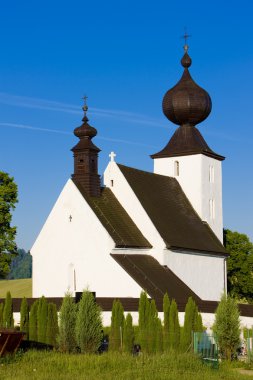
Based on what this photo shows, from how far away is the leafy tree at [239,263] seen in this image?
56.0 m

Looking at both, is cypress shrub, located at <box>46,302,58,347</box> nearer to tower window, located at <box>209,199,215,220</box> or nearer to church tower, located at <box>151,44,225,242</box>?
church tower, located at <box>151,44,225,242</box>

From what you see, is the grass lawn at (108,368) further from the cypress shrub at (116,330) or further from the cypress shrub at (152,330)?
the cypress shrub at (116,330)

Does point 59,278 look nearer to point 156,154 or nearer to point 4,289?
point 156,154

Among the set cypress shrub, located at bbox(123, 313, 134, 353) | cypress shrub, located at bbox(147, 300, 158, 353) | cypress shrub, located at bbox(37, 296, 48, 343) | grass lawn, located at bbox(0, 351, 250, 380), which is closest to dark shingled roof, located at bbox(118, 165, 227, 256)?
cypress shrub, located at bbox(37, 296, 48, 343)

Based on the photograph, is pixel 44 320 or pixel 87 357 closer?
pixel 87 357

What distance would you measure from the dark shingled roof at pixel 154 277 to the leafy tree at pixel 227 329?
7112mm

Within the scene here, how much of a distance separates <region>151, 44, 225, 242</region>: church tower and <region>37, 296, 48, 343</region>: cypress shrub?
61.0 feet

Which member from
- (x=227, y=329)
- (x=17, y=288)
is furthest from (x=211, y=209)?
(x=17, y=288)

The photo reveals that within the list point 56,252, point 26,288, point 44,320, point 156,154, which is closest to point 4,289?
point 26,288

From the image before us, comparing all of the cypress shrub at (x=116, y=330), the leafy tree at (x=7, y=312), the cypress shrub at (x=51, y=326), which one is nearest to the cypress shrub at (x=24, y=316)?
the cypress shrub at (x=51, y=326)

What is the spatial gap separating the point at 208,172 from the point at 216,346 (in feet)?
74.8

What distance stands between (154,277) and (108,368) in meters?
15.6

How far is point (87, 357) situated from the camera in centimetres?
2403

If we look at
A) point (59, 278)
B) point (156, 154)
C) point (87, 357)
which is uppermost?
point (156, 154)
